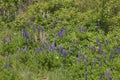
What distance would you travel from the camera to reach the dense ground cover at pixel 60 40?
18.4 feet

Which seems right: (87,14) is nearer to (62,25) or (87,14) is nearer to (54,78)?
(62,25)

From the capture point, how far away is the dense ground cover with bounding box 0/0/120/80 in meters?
5.61

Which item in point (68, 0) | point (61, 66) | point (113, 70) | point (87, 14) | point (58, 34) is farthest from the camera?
point (68, 0)

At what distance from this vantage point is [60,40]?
6.59m

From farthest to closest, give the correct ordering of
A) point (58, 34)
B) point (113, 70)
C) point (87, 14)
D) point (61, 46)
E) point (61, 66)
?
point (87, 14)
point (58, 34)
point (61, 46)
point (61, 66)
point (113, 70)

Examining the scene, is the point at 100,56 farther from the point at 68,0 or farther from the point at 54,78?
the point at 68,0

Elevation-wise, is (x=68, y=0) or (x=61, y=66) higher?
(x=68, y=0)

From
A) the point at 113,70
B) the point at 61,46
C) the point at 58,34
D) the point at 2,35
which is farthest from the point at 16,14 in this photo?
the point at 113,70

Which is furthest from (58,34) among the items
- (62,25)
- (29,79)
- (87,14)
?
(29,79)

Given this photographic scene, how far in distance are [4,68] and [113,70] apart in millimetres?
1922

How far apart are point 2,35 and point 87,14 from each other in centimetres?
202

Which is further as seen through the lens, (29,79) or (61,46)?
(61,46)

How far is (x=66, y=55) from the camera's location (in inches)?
238

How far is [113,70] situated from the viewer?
5441mm
